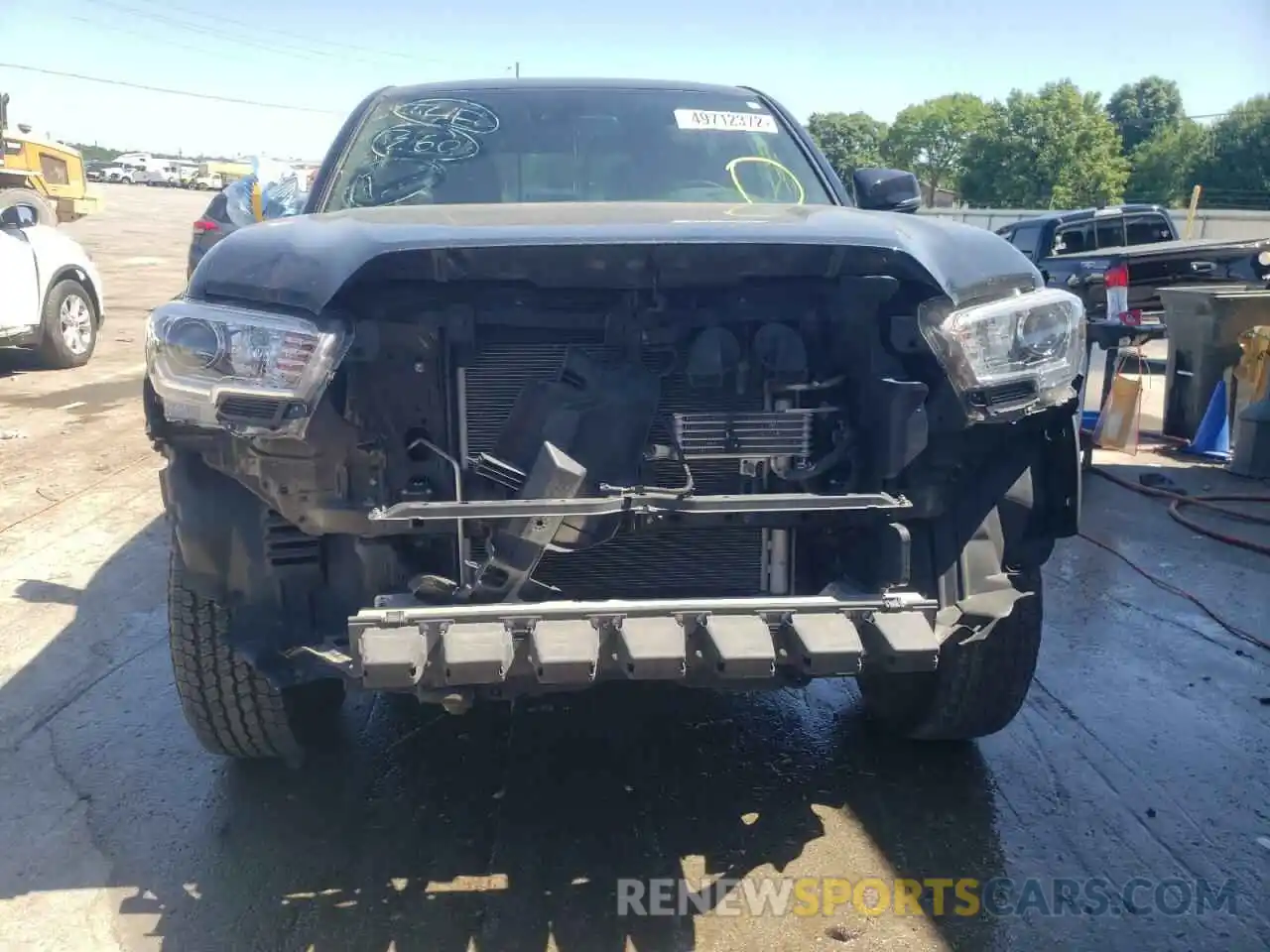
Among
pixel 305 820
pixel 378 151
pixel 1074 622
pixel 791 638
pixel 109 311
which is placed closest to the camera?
pixel 791 638

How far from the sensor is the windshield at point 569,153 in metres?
3.62

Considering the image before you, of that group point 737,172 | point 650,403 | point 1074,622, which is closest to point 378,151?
point 737,172

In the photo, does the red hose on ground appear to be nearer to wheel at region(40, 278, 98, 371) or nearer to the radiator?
the radiator

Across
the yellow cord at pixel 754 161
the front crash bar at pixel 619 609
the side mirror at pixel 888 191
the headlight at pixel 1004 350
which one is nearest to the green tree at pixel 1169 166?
the side mirror at pixel 888 191

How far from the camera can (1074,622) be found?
175 inches

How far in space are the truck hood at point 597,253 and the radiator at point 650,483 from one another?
206 millimetres

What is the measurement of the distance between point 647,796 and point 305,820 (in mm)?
920

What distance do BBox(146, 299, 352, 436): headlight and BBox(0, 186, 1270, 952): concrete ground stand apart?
1162 mm

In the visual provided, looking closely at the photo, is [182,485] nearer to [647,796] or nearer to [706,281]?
[706,281]

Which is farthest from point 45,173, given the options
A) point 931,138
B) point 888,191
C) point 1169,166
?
point 931,138

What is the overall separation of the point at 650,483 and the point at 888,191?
71.3 inches

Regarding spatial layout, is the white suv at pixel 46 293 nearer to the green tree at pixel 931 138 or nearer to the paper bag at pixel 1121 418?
the paper bag at pixel 1121 418

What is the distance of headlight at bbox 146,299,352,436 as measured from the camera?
2.21 m

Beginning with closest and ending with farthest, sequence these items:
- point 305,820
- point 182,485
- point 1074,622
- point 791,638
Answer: point 791,638
point 182,485
point 305,820
point 1074,622
